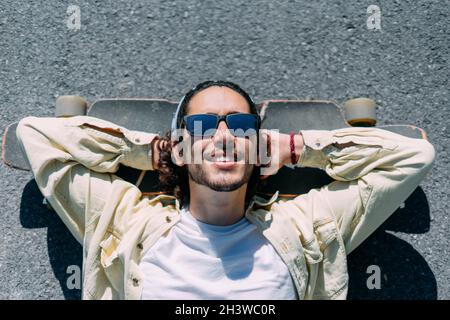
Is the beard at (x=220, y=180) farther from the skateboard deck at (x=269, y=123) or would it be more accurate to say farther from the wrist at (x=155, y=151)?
the skateboard deck at (x=269, y=123)

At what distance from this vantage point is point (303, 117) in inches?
108

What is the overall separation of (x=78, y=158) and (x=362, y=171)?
4.74 feet

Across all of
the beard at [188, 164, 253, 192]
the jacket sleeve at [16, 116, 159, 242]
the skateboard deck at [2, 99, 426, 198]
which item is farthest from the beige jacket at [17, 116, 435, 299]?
the beard at [188, 164, 253, 192]

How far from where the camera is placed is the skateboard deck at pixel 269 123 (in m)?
2.67

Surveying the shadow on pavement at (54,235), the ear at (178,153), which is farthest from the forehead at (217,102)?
the shadow on pavement at (54,235)

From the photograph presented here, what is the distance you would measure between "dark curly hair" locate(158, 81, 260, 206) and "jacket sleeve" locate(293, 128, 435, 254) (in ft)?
0.88

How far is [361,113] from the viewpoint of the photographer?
8.68 feet

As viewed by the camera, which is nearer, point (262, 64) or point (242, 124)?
point (242, 124)

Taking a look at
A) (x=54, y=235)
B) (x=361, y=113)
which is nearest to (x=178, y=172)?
(x=54, y=235)

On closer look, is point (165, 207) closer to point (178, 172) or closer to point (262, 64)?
point (178, 172)

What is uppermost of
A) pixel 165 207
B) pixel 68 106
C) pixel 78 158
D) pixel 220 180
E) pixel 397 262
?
pixel 68 106

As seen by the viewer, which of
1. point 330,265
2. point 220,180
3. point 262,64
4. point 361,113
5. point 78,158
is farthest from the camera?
point 262,64

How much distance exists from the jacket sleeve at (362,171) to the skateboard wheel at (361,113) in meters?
0.12
